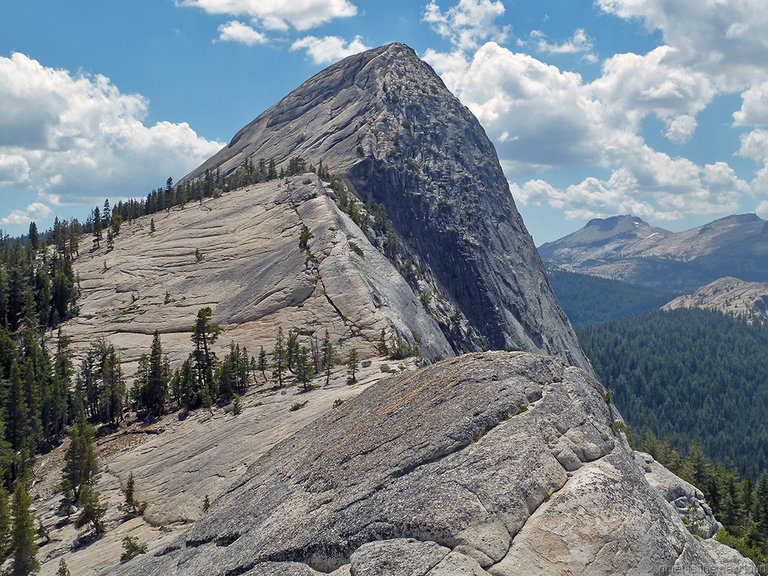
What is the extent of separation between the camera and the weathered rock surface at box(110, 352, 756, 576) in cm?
1850

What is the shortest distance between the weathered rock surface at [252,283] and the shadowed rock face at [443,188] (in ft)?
123

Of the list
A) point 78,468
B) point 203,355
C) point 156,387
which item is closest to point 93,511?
point 78,468

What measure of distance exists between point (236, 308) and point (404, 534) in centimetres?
6663

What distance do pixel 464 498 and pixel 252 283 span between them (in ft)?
232

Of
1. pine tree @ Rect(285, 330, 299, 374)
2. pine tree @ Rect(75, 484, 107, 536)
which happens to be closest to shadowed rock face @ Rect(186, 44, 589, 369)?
pine tree @ Rect(285, 330, 299, 374)

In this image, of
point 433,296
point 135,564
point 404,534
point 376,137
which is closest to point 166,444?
point 135,564

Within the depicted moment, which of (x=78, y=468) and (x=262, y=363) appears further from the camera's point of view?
(x=262, y=363)

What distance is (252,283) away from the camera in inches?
3383

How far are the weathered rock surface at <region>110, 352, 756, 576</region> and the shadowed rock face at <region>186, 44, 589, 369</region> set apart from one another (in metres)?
93.8

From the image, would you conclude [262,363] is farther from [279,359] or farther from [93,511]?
[93,511]

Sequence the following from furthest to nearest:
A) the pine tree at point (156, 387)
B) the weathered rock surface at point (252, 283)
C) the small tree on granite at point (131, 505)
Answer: the weathered rock surface at point (252, 283)
the pine tree at point (156, 387)
the small tree on granite at point (131, 505)

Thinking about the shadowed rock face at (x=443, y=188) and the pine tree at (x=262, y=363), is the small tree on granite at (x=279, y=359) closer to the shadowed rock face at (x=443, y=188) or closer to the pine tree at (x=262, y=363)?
the pine tree at (x=262, y=363)

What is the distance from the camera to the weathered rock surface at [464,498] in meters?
18.5

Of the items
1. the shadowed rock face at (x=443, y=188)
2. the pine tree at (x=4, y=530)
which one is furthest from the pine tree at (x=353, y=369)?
the shadowed rock face at (x=443, y=188)
